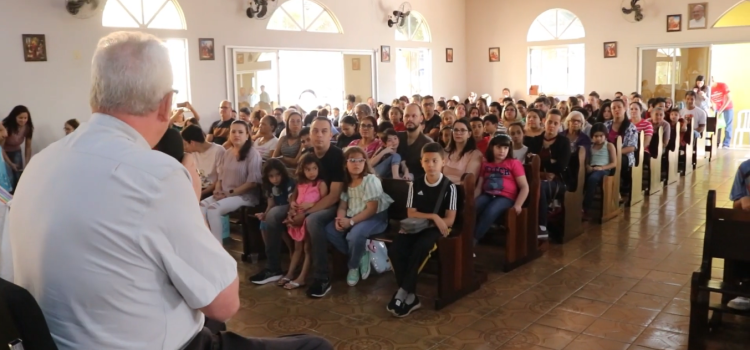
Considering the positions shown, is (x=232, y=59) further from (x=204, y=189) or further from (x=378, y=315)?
(x=378, y=315)

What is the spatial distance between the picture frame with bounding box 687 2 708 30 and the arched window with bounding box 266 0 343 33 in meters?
7.05

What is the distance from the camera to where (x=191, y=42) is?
1005 centimetres

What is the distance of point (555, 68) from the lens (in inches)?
579

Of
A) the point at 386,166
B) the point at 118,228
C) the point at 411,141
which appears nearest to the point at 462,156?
the point at 386,166

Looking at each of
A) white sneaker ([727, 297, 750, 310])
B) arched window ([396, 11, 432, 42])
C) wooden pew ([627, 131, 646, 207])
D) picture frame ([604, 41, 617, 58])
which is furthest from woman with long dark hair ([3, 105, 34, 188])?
picture frame ([604, 41, 617, 58])

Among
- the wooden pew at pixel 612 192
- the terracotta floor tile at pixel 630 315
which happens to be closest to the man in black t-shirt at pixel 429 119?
the wooden pew at pixel 612 192

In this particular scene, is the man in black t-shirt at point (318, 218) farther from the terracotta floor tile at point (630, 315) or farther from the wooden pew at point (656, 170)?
the wooden pew at point (656, 170)

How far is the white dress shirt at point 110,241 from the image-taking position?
126cm

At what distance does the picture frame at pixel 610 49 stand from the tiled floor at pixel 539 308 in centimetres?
917

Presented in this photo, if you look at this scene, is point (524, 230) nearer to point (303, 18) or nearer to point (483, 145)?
point (483, 145)

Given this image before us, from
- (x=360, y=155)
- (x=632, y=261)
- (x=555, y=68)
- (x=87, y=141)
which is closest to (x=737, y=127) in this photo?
(x=555, y=68)

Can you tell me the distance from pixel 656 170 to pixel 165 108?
293 inches

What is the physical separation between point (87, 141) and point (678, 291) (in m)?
3.95

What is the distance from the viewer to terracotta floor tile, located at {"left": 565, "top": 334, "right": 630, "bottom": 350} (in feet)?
10.9
